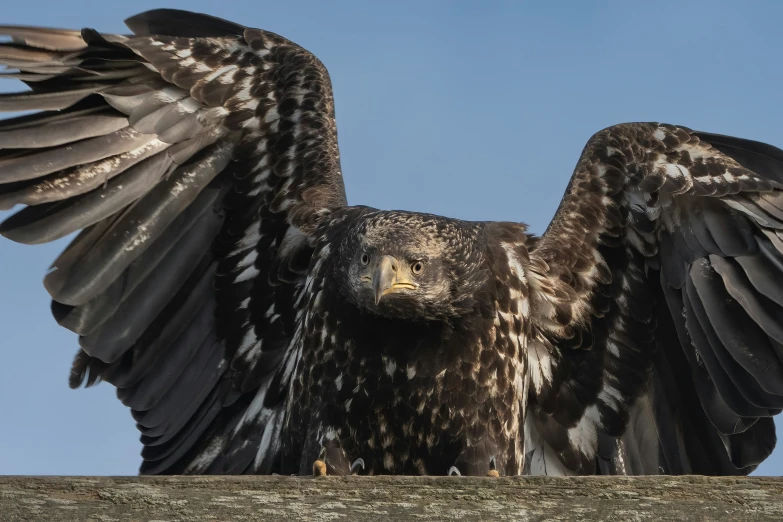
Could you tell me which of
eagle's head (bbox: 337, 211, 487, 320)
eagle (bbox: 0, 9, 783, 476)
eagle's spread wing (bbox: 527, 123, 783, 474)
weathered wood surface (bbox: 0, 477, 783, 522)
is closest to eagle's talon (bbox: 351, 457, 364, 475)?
eagle (bbox: 0, 9, 783, 476)

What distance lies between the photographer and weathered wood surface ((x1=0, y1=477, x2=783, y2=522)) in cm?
309

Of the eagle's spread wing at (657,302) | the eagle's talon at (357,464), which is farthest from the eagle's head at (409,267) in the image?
the eagle's talon at (357,464)

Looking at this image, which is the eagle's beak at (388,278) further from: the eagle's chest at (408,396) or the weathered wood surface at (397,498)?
the weathered wood surface at (397,498)

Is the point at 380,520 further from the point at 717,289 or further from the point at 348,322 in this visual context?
the point at 717,289

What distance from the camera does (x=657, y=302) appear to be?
674cm

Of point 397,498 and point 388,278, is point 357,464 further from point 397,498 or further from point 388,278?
point 397,498

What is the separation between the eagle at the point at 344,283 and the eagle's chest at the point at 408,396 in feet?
0.04

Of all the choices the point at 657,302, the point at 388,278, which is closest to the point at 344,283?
the point at 388,278

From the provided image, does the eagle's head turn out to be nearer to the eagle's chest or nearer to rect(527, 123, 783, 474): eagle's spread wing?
the eagle's chest

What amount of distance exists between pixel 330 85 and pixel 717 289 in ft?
8.34

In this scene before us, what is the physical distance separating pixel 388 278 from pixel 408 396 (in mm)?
617

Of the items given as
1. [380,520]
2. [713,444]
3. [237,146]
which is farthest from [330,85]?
[380,520]

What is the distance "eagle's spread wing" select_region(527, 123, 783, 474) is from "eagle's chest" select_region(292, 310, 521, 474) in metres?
0.71

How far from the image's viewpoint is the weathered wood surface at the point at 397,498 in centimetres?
309
